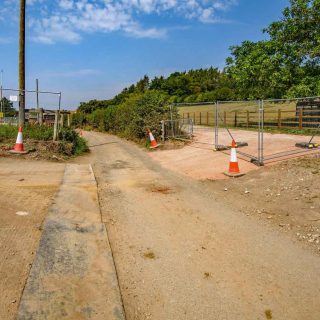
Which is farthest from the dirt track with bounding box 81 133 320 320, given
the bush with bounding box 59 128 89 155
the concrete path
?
the bush with bounding box 59 128 89 155

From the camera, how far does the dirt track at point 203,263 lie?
3.58m

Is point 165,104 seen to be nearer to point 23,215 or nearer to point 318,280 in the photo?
point 23,215

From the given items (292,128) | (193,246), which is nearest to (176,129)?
(292,128)

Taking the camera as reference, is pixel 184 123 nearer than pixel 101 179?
No

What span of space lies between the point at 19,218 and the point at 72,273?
1977 mm

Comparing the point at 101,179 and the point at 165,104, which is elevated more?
the point at 165,104

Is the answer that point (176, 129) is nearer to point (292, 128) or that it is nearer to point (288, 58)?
point (292, 128)

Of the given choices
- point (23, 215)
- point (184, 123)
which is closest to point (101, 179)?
point (23, 215)

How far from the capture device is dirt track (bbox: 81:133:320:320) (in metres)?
3.58

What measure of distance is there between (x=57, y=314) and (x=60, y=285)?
537 millimetres

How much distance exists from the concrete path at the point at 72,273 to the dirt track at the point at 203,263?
0.61 feet

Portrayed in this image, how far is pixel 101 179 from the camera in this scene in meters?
9.72

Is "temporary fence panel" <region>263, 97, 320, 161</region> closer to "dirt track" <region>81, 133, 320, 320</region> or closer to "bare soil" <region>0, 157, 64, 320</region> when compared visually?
"dirt track" <region>81, 133, 320, 320</region>

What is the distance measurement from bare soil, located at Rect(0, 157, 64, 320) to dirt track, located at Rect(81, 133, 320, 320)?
1.03 meters
